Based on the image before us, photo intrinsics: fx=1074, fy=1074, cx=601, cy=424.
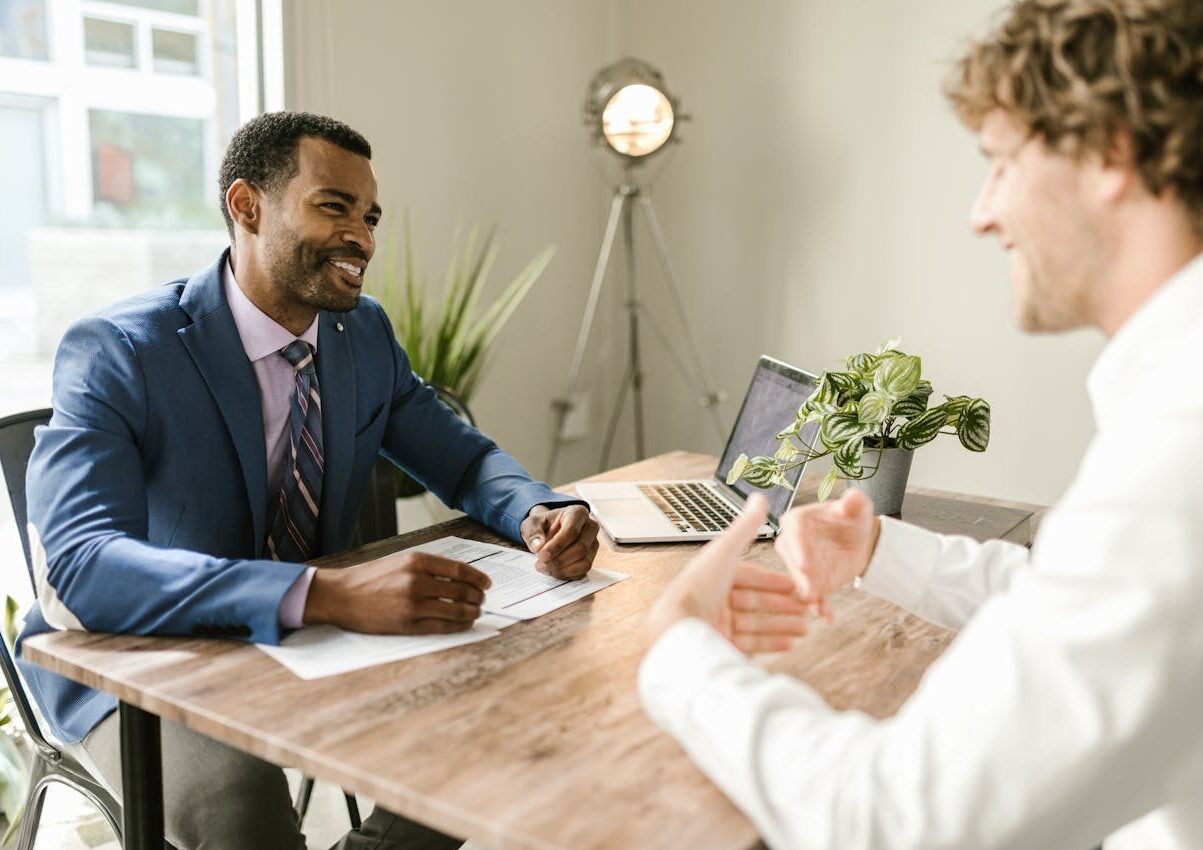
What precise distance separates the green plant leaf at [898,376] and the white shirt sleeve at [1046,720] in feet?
3.04

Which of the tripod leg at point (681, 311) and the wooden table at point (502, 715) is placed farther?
the tripod leg at point (681, 311)

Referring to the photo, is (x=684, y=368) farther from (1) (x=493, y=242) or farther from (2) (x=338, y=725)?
(2) (x=338, y=725)

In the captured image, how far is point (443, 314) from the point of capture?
309 cm

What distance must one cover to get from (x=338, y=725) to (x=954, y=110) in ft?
2.62

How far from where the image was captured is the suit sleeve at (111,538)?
3.91ft

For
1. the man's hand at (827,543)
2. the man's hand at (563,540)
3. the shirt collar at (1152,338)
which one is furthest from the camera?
the man's hand at (563,540)

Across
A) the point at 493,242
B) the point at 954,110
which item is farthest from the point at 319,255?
the point at 493,242

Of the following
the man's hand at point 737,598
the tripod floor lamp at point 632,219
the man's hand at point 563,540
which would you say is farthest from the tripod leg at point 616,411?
the man's hand at point 737,598

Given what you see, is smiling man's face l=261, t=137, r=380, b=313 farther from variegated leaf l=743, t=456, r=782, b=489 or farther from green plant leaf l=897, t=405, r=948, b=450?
green plant leaf l=897, t=405, r=948, b=450

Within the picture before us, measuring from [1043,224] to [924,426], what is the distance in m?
0.86

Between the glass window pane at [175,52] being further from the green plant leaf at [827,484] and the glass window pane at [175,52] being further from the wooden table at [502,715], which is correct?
the green plant leaf at [827,484]

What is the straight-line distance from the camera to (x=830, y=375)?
1.68m

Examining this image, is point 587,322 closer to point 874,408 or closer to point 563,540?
point 874,408

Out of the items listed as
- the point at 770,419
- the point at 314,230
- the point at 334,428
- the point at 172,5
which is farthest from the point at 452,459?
the point at 172,5
